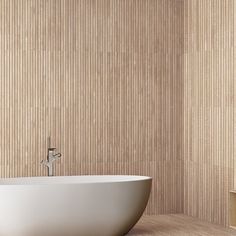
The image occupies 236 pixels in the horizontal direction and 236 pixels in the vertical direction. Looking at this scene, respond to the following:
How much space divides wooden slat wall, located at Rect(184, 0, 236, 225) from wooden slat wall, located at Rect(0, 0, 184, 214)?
0.53ft

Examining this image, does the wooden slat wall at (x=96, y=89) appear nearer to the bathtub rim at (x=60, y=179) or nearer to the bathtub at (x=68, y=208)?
the bathtub rim at (x=60, y=179)

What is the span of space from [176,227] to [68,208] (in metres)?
1.23

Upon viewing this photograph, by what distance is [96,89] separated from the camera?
5809 mm

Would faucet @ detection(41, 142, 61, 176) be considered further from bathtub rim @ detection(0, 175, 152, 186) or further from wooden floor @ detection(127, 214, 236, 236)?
wooden floor @ detection(127, 214, 236, 236)

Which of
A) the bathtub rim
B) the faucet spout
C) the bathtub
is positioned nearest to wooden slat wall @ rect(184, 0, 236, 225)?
the bathtub rim

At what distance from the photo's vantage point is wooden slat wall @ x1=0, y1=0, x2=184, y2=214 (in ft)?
18.2

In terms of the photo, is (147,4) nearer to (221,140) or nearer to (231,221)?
(221,140)

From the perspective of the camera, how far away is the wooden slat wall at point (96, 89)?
555 cm

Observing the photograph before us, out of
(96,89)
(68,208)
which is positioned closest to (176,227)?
(68,208)

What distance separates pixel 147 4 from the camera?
6016 millimetres

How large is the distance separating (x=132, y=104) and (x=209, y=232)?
1.51 m

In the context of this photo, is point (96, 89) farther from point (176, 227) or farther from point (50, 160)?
point (176, 227)

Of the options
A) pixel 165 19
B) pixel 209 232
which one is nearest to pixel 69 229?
pixel 209 232

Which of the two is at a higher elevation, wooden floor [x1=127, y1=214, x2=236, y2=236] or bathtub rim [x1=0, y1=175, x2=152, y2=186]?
bathtub rim [x1=0, y1=175, x2=152, y2=186]
